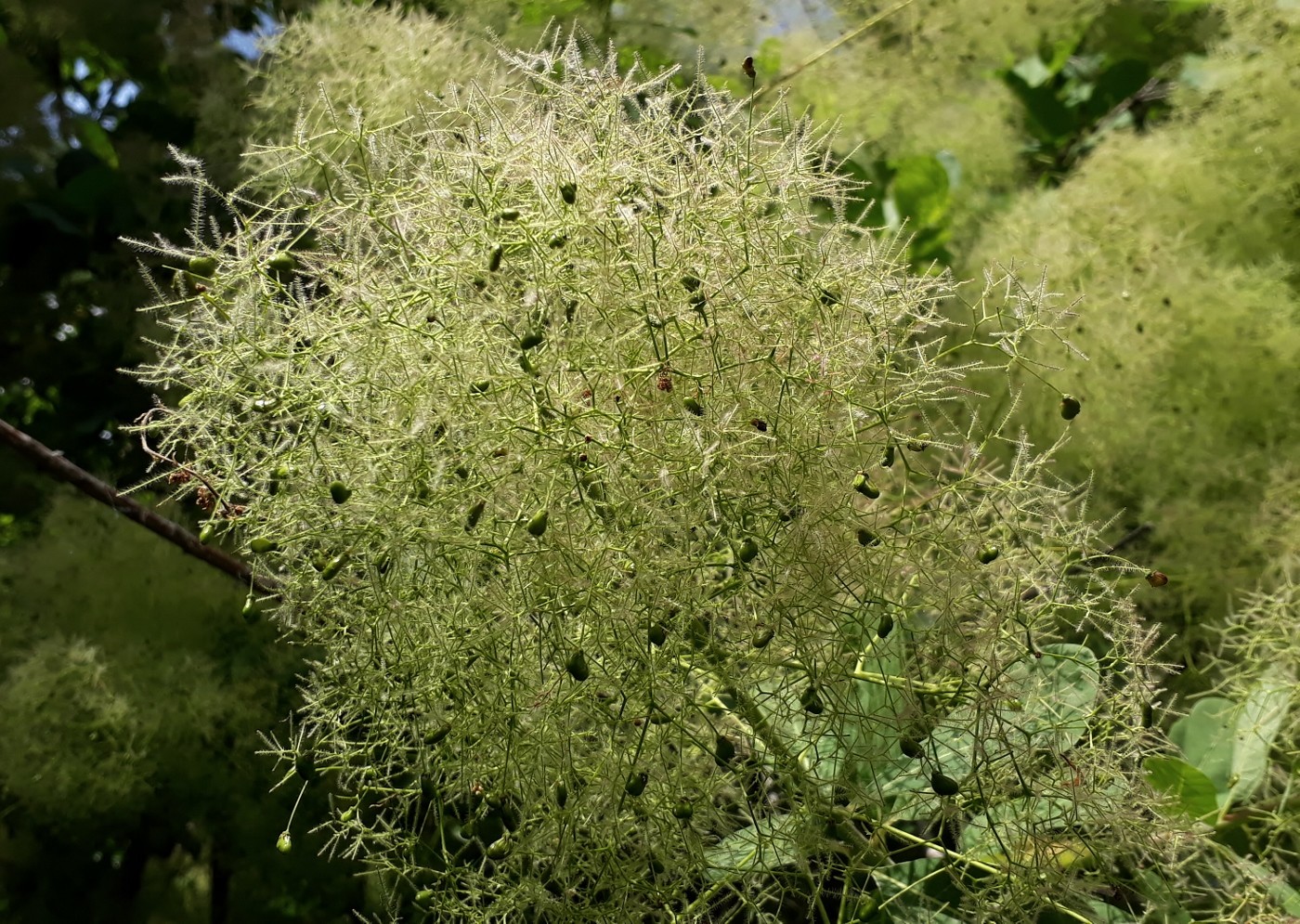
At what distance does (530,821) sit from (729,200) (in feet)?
1.56

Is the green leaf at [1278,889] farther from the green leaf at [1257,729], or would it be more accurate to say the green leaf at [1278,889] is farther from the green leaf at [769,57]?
the green leaf at [769,57]

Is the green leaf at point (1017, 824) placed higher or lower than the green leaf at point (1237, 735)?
higher

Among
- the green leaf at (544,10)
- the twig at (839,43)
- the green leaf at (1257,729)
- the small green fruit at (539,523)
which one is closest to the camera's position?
the small green fruit at (539,523)

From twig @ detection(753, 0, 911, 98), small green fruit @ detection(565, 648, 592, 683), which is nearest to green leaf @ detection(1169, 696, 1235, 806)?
small green fruit @ detection(565, 648, 592, 683)

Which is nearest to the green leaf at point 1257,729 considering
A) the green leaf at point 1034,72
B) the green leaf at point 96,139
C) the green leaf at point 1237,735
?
the green leaf at point 1237,735

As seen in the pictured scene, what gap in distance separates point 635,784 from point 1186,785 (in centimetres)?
56

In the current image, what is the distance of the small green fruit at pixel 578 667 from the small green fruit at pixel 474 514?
0.11 m

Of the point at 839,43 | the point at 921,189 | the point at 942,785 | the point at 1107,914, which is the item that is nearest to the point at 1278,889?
the point at 1107,914

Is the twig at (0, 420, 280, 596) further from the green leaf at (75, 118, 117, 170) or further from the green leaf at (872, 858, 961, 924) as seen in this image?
the green leaf at (75, 118, 117, 170)

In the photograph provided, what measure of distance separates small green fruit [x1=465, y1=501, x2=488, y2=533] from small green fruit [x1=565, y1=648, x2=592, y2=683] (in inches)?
4.4

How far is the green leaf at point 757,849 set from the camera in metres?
0.80

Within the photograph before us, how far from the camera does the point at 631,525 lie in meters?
0.78

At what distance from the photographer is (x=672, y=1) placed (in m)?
1.42

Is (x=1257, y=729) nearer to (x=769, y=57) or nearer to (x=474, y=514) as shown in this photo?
(x=474, y=514)
